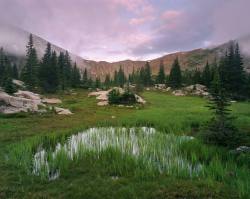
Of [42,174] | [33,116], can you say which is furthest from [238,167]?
[33,116]

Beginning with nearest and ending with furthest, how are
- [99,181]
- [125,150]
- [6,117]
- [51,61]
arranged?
[99,181]
[125,150]
[6,117]
[51,61]

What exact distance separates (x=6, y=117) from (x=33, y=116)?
2919mm

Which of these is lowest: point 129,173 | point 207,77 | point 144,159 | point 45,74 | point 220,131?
point 129,173

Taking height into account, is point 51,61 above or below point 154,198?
above

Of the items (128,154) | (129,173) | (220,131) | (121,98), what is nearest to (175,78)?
(121,98)

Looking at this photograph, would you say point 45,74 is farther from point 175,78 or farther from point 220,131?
point 220,131

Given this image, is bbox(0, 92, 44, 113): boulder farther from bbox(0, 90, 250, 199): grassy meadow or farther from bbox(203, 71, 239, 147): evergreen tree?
bbox(203, 71, 239, 147): evergreen tree

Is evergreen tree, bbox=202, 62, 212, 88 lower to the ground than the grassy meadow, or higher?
higher

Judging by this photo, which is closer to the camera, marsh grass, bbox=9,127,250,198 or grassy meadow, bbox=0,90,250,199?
grassy meadow, bbox=0,90,250,199

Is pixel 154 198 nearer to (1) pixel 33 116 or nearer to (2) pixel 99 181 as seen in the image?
(2) pixel 99 181

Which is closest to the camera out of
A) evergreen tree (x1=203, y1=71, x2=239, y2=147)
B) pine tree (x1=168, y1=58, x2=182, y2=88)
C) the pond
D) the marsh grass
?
the marsh grass

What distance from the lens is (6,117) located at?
2792cm

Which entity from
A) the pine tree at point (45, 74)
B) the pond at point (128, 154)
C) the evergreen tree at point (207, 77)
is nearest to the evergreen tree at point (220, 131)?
the pond at point (128, 154)

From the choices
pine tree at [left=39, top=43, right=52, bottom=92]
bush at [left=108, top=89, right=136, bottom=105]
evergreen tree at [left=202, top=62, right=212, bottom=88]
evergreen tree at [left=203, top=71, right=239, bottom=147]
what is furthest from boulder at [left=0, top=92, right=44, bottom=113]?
evergreen tree at [left=202, top=62, right=212, bottom=88]
